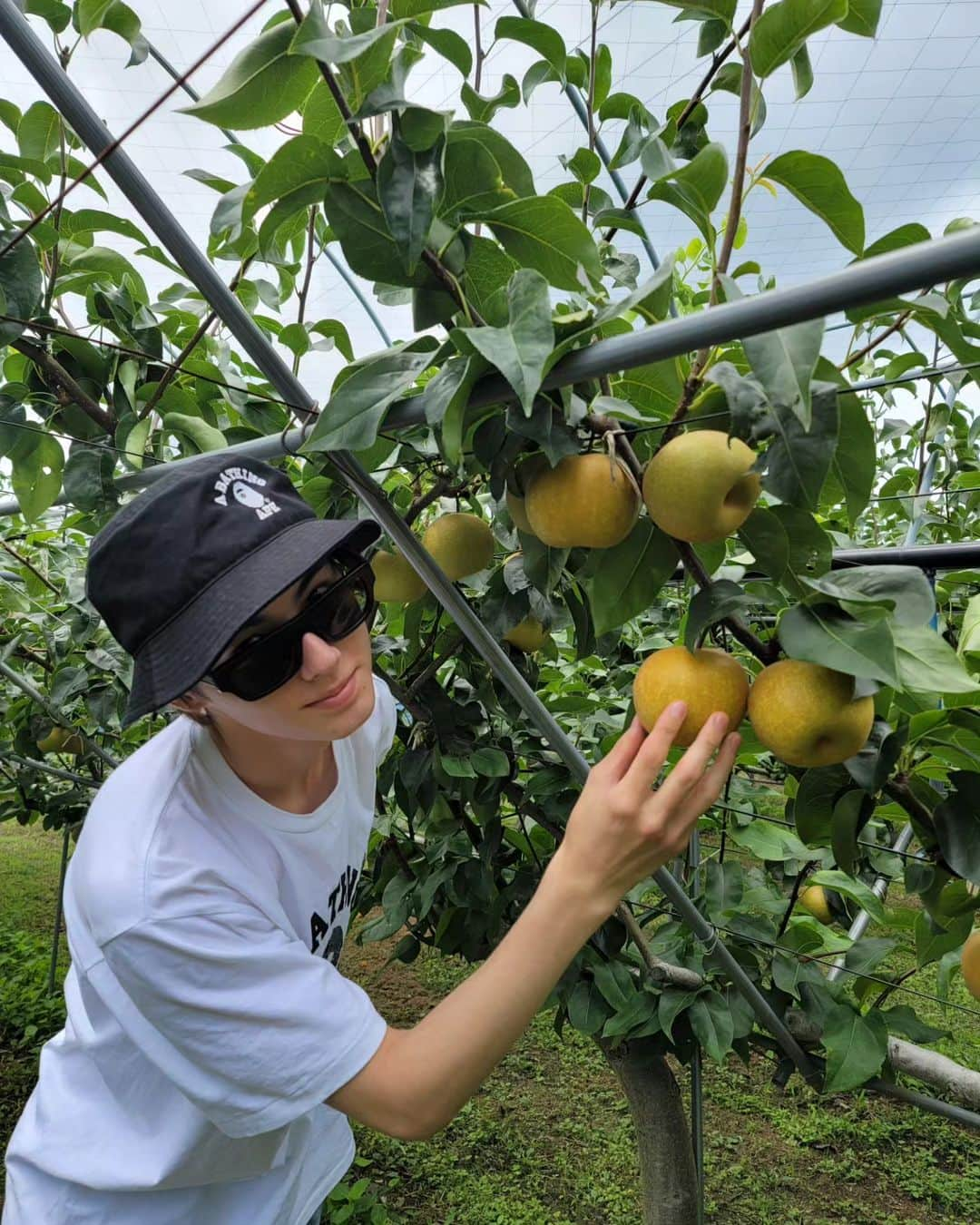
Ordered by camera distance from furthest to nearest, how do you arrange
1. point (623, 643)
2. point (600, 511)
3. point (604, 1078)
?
point (604, 1078), point (623, 643), point (600, 511)

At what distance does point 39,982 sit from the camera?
4.32 meters

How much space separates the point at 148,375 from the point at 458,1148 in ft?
9.26

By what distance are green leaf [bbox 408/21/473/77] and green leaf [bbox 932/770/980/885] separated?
0.87 m

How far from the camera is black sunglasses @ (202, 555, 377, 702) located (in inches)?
34.3

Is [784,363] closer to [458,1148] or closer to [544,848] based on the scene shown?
[544,848]

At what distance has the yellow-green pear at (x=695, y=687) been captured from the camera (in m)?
0.80

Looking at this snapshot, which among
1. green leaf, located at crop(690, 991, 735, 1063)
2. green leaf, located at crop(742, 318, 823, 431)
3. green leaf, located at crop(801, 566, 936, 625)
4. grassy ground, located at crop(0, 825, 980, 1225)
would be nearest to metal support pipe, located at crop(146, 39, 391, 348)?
green leaf, located at crop(742, 318, 823, 431)

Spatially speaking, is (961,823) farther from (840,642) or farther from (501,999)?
(501,999)

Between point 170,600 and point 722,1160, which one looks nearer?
point 170,600

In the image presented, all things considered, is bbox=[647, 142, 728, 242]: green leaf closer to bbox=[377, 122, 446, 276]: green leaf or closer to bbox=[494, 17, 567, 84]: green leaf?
bbox=[377, 122, 446, 276]: green leaf

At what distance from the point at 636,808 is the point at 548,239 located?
52cm

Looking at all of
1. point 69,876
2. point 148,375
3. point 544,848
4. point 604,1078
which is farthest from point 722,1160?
point 148,375

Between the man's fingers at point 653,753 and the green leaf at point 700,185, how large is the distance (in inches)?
16.5

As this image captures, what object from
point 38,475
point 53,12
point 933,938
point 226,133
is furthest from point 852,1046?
point 53,12
